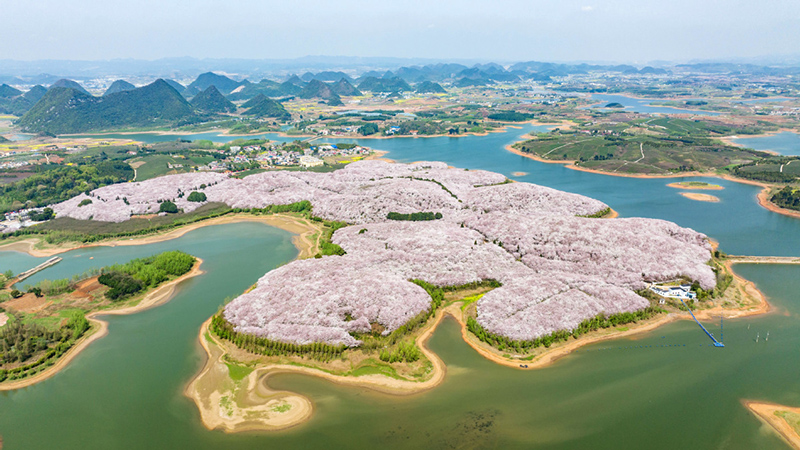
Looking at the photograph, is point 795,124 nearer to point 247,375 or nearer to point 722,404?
point 722,404

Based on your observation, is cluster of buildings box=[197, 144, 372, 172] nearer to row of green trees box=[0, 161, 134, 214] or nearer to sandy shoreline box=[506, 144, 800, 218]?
Answer: row of green trees box=[0, 161, 134, 214]

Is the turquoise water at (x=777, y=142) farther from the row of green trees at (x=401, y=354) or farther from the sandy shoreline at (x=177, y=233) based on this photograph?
the sandy shoreline at (x=177, y=233)

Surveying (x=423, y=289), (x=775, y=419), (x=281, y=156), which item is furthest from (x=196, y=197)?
(x=775, y=419)

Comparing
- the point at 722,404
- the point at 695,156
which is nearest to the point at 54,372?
the point at 722,404

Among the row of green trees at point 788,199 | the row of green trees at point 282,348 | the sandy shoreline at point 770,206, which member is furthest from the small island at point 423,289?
the row of green trees at point 788,199

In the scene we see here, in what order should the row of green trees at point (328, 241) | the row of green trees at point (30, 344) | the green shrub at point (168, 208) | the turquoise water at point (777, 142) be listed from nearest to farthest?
1. the row of green trees at point (30, 344)
2. the row of green trees at point (328, 241)
3. the green shrub at point (168, 208)
4. the turquoise water at point (777, 142)
